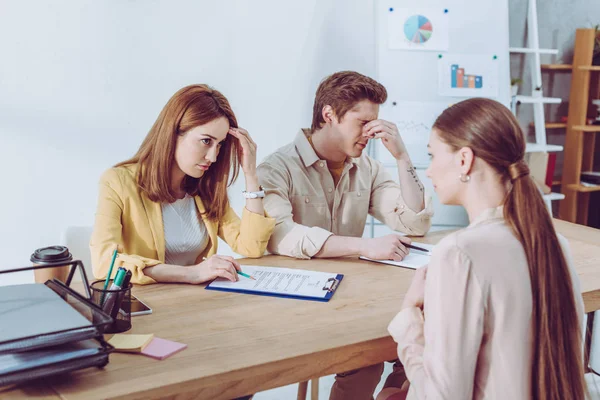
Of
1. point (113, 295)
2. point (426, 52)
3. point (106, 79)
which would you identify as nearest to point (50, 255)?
point (113, 295)

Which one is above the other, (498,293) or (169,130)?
(169,130)

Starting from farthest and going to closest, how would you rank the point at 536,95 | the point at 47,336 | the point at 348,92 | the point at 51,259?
the point at 536,95
the point at 348,92
the point at 51,259
the point at 47,336

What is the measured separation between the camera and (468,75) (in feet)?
12.2

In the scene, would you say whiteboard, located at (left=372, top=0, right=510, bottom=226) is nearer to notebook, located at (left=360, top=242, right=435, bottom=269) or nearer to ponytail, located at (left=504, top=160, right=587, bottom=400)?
notebook, located at (left=360, top=242, right=435, bottom=269)

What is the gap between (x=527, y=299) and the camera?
999 millimetres

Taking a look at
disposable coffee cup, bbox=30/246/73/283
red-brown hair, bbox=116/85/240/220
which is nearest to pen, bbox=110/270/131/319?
disposable coffee cup, bbox=30/246/73/283

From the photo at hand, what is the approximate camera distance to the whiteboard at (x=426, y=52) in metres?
3.60

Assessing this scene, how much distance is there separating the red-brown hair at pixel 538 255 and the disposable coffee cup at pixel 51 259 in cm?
93

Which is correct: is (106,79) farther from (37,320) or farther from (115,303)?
(37,320)

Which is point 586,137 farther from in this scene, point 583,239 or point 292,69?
point 583,239

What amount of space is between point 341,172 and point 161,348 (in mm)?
1254

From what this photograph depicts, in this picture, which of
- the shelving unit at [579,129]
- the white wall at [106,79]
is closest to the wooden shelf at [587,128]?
the shelving unit at [579,129]

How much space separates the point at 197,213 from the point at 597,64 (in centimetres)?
372

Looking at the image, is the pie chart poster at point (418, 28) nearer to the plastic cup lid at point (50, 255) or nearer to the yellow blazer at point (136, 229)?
the yellow blazer at point (136, 229)
